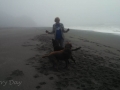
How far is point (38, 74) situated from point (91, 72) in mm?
2027

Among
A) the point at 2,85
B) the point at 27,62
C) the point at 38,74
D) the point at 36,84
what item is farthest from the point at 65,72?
the point at 2,85

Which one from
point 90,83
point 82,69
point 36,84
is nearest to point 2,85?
point 36,84

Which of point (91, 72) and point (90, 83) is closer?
point (90, 83)

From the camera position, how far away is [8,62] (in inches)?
218

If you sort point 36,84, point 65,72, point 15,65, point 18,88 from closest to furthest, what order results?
point 18,88 < point 36,84 < point 65,72 < point 15,65

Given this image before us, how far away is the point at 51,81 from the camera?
4125 millimetres

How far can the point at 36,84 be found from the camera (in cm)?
388

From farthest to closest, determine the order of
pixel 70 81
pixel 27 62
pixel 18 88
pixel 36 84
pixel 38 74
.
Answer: pixel 27 62
pixel 38 74
pixel 70 81
pixel 36 84
pixel 18 88

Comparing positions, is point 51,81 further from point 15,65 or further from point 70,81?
point 15,65

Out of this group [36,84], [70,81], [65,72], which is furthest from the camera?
[65,72]

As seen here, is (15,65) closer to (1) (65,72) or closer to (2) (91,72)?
(1) (65,72)

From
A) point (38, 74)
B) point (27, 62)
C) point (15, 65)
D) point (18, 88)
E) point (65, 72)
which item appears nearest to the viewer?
point (18, 88)

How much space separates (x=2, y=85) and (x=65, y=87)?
1.83m

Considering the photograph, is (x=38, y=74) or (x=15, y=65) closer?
(x=38, y=74)
